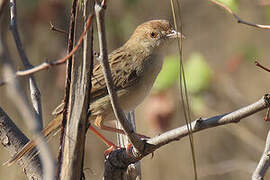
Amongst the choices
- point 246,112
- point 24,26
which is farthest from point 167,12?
point 246,112

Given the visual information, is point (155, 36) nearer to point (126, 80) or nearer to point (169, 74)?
point (169, 74)

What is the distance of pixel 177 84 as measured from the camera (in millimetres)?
6129

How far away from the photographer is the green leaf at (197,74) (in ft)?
15.4

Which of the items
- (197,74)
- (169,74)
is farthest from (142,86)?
(197,74)

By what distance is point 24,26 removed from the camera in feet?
25.6

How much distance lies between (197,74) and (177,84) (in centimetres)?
138

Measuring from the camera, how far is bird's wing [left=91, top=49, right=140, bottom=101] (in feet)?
12.2

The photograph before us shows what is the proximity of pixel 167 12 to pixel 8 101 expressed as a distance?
3.15m

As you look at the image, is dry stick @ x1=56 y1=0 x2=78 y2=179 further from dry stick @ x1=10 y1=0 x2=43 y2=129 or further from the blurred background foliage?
the blurred background foliage

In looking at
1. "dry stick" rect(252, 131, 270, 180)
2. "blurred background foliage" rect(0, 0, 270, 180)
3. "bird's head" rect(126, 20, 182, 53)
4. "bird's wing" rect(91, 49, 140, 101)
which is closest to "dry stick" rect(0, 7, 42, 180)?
"bird's wing" rect(91, 49, 140, 101)

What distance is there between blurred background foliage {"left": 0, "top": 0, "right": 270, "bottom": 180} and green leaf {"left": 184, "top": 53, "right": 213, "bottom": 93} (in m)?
0.96

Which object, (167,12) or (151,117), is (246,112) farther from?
(167,12)

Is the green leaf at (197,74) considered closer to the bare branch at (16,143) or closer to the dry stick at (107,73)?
the bare branch at (16,143)

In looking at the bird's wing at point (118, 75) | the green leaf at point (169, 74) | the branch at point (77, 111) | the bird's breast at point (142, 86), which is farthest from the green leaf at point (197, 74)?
the branch at point (77, 111)
